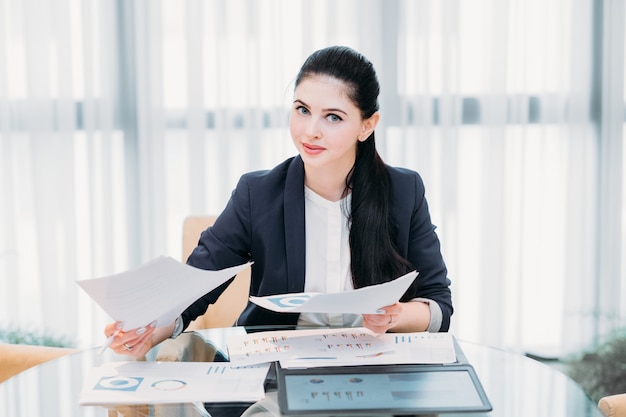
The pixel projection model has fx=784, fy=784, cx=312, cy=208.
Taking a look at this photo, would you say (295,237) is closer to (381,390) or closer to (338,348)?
(338,348)

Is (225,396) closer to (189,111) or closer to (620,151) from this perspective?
(189,111)

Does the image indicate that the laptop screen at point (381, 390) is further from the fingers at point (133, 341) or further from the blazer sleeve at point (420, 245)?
the blazer sleeve at point (420, 245)

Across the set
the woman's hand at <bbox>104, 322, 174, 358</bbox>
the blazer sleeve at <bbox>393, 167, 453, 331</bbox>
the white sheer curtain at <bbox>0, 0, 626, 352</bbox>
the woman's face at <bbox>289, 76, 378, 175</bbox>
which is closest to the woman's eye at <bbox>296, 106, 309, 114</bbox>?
the woman's face at <bbox>289, 76, 378, 175</bbox>

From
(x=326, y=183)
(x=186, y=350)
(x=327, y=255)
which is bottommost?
(x=186, y=350)

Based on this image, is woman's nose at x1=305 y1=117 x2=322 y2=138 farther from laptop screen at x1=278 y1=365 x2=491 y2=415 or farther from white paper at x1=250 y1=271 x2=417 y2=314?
laptop screen at x1=278 y1=365 x2=491 y2=415

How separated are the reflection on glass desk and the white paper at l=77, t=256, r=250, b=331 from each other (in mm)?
151

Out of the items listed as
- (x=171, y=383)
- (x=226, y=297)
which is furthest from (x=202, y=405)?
(x=226, y=297)

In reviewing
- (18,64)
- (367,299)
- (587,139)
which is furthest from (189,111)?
(367,299)

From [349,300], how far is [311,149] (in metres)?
0.52

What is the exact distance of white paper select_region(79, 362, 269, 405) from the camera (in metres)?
1.37

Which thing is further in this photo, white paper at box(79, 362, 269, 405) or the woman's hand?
the woman's hand

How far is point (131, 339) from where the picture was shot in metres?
1.58

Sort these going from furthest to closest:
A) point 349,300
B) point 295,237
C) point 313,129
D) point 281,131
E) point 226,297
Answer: point 281,131 < point 226,297 < point 295,237 < point 313,129 < point 349,300

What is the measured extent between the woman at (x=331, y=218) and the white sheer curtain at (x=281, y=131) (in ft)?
4.46
